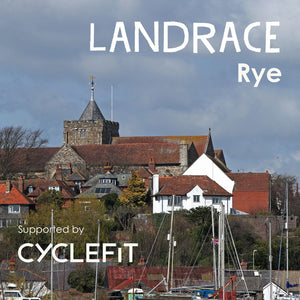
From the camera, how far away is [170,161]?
96.4 m

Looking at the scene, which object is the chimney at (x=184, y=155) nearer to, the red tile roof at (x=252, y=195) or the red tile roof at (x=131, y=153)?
the red tile roof at (x=131, y=153)

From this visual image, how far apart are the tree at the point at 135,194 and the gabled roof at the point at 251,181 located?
736cm

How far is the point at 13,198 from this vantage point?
7969cm

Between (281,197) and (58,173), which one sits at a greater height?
(58,173)

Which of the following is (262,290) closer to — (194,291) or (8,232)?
(194,291)

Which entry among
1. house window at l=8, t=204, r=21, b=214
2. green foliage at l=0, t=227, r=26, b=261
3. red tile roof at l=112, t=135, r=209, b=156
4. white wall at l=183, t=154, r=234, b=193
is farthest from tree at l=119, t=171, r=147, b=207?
red tile roof at l=112, t=135, r=209, b=156

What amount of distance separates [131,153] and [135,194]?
19.3m

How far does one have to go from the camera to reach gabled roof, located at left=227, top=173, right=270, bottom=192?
80.5 m

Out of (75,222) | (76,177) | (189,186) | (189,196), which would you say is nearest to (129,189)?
(189,186)

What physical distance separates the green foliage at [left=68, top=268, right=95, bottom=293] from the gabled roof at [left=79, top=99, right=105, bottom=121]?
54.5 m

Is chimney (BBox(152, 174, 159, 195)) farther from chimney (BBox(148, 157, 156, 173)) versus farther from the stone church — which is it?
chimney (BBox(148, 157, 156, 173))

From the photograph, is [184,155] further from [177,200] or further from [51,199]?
[51,199]

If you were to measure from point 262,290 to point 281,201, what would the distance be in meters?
27.7

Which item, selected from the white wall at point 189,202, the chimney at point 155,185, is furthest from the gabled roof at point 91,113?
the white wall at point 189,202
